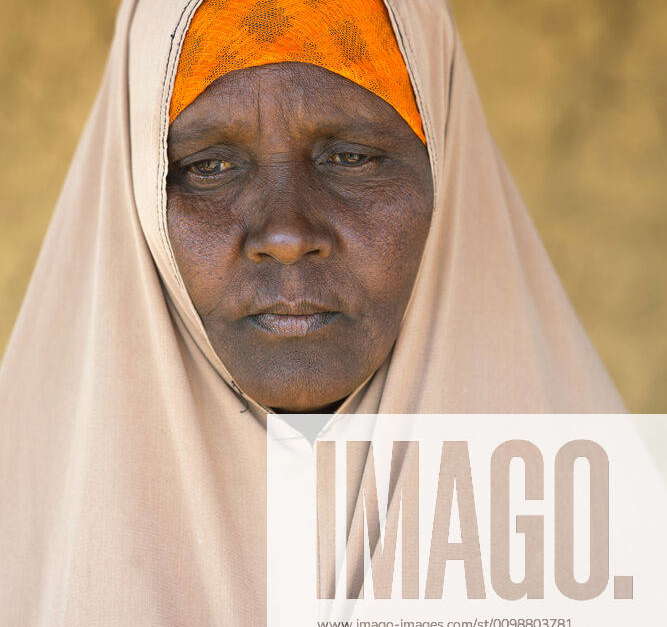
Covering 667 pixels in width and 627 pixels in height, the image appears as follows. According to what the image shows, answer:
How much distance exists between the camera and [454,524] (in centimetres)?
185

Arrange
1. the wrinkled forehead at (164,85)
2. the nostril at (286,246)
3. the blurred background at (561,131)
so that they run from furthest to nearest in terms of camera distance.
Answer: the blurred background at (561,131) < the wrinkled forehead at (164,85) < the nostril at (286,246)

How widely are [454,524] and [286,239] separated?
544 millimetres

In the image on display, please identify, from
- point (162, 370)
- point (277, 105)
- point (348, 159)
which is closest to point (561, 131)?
point (348, 159)

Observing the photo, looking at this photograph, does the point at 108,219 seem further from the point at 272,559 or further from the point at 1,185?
the point at 1,185

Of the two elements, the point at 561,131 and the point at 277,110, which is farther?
the point at 561,131

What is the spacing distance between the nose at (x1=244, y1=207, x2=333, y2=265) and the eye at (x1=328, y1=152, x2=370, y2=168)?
0.45ft

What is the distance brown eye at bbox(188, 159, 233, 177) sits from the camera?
73.5 inches

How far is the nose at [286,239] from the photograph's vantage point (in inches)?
68.8

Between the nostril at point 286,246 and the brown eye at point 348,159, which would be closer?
the nostril at point 286,246

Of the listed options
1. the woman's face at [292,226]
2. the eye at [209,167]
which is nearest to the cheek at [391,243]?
the woman's face at [292,226]

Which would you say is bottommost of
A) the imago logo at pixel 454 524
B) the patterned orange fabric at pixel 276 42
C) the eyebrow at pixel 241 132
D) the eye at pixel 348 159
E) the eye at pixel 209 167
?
the imago logo at pixel 454 524

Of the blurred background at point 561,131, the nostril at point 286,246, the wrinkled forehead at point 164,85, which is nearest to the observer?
the nostril at point 286,246

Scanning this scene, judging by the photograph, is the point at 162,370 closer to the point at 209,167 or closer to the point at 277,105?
the point at 209,167

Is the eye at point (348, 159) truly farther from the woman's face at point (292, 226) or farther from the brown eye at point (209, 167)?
the brown eye at point (209, 167)
